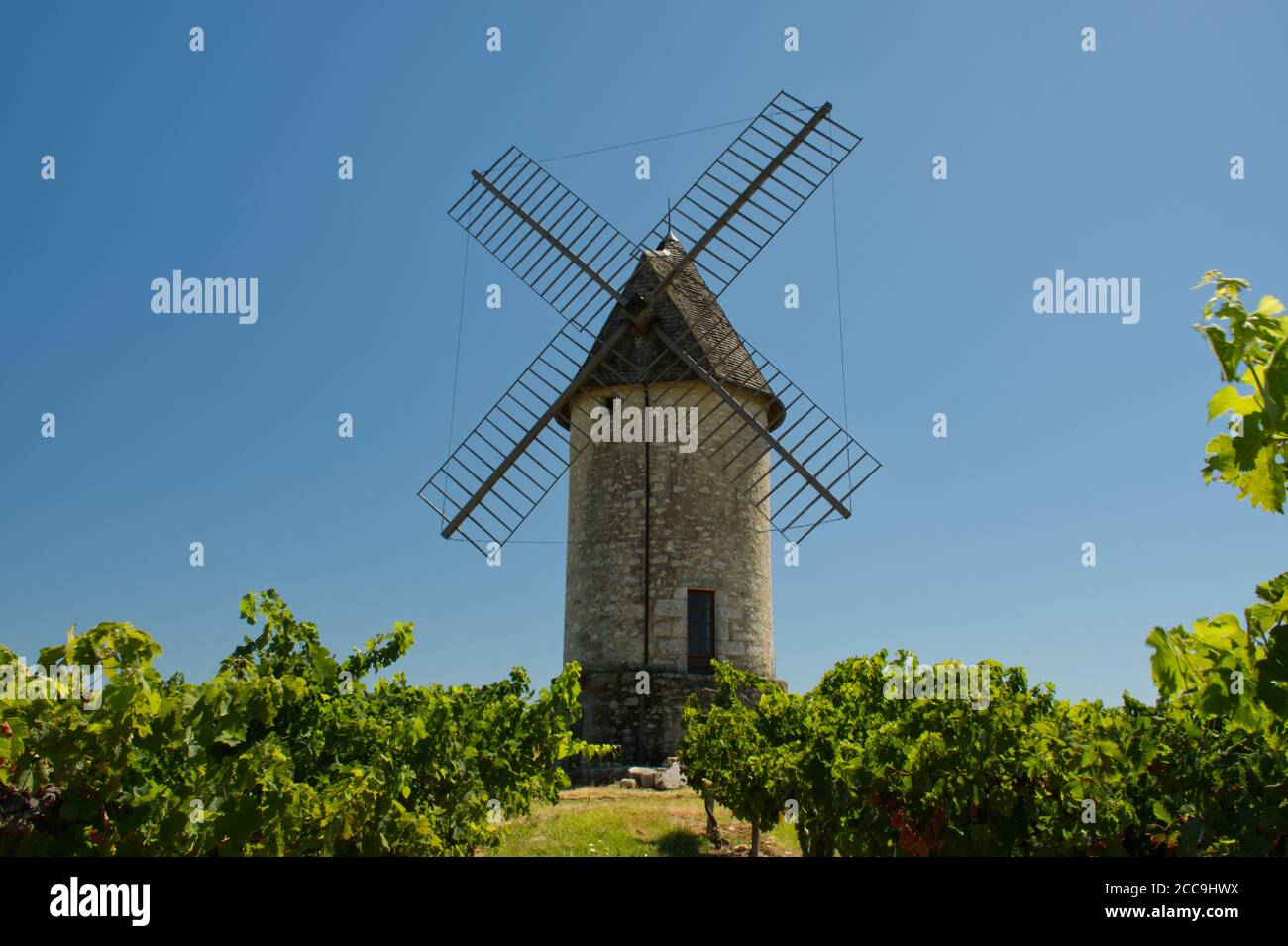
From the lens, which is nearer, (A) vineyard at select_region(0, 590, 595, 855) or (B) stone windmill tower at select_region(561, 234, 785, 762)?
(A) vineyard at select_region(0, 590, 595, 855)

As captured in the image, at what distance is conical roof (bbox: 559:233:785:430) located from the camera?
44.1 ft

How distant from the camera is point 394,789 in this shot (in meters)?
3.61

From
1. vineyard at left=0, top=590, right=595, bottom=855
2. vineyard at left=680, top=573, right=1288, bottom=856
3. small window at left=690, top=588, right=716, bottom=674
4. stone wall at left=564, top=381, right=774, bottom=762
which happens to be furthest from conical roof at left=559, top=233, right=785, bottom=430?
vineyard at left=0, top=590, right=595, bottom=855

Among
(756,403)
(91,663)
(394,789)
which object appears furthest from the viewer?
(756,403)

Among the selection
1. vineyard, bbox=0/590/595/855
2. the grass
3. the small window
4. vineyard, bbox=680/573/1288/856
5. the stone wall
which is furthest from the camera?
the small window

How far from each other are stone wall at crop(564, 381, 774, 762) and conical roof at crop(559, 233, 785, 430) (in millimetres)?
242

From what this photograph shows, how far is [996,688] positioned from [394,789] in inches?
111

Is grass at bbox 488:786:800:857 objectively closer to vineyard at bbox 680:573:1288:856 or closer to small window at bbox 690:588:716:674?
small window at bbox 690:588:716:674

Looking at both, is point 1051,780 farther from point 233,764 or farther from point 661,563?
point 661,563

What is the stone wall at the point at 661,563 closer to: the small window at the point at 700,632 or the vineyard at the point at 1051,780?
the small window at the point at 700,632

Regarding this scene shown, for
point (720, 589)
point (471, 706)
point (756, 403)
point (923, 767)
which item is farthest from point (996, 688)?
point (756, 403)

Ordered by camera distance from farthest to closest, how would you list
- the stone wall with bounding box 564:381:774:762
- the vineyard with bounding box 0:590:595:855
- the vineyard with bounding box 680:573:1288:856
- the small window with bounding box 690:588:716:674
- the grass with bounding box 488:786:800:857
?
the small window with bounding box 690:588:716:674, the stone wall with bounding box 564:381:774:762, the grass with bounding box 488:786:800:857, the vineyard with bounding box 680:573:1288:856, the vineyard with bounding box 0:590:595:855
